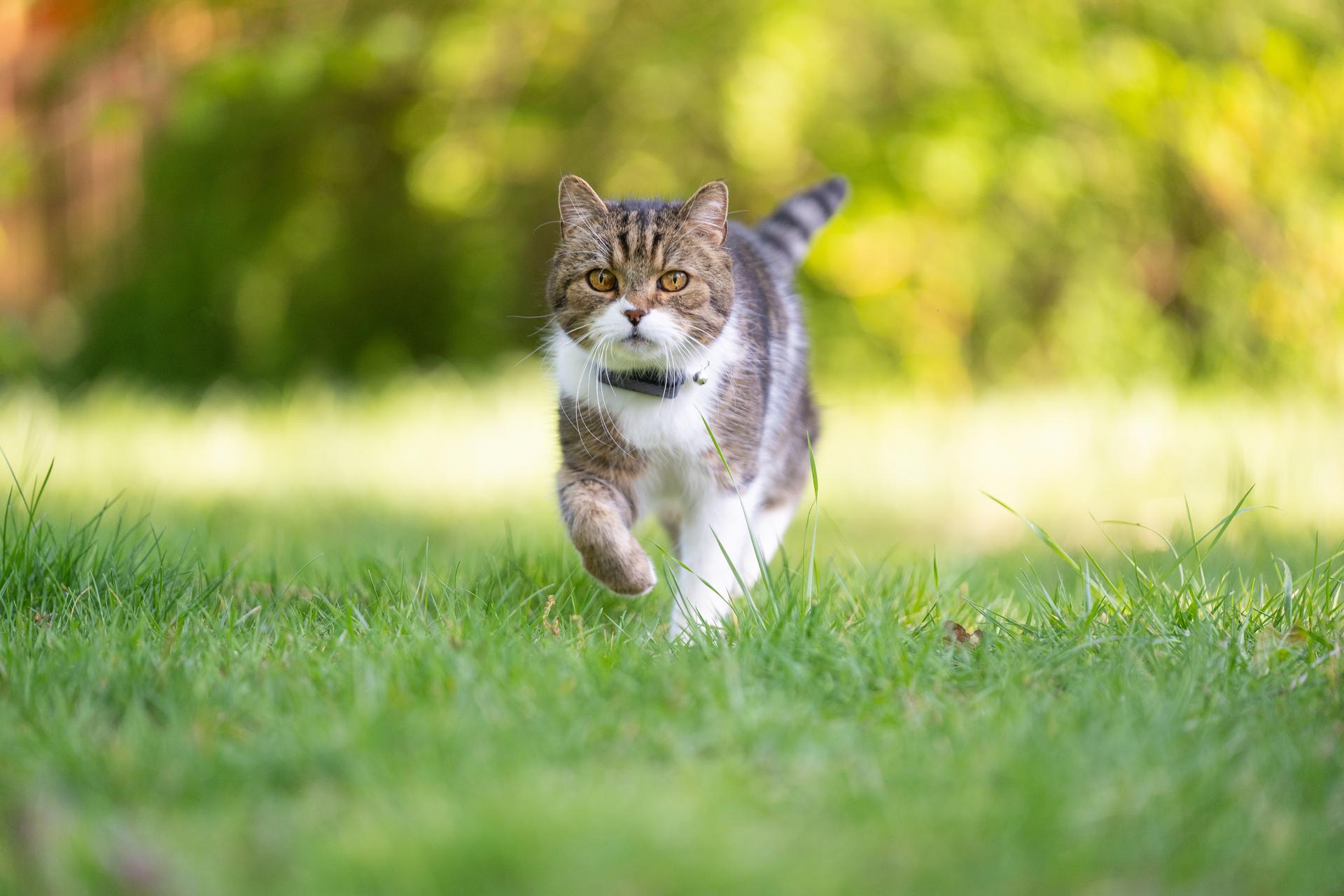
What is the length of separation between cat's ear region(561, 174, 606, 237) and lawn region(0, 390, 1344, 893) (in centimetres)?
79

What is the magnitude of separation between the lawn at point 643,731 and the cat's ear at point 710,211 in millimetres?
825

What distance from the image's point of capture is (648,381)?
9.18 ft

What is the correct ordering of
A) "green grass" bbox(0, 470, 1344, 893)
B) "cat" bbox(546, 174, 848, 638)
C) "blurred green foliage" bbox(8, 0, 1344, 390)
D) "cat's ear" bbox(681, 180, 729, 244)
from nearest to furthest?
"green grass" bbox(0, 470, 1344, 893) < "cat" bbox(546, 174, 848, 638) < "cat's ear" bbox(681, 180, 729, 244) < "blurred green foliage" bbox(8, 0, 1344, 390)

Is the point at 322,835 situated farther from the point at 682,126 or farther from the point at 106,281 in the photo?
the point at 106,281

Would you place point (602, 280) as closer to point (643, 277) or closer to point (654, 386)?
point (643, 277)

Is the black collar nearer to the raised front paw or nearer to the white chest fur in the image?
the white chest fur

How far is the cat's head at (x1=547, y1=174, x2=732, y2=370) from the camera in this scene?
274 centimetres

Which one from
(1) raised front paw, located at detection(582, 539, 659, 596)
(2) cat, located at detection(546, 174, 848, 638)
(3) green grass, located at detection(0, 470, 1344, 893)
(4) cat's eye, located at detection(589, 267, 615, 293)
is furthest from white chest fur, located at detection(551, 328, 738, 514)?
(3) green grass, located at detection(0, 470, 1344, 893)

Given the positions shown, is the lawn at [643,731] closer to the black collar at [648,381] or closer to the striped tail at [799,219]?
the black collar at [648,381]

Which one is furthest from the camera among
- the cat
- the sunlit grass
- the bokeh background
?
the bokeh background

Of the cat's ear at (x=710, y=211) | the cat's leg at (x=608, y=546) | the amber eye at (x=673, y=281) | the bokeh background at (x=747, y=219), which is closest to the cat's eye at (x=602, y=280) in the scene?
the amber eye at (x=673, y=281)

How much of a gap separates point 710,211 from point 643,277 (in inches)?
9.6

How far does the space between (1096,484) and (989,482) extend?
433 millimetres

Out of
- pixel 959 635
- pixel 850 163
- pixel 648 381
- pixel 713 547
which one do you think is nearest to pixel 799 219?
pixel 648 381
